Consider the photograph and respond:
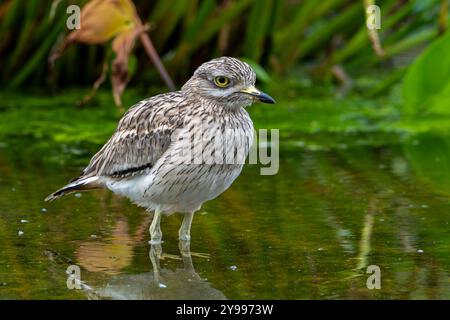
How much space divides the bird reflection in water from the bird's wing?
1.50 feet

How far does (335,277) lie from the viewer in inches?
228

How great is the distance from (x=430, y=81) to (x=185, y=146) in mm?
4189

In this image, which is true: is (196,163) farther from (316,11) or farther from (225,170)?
(316,11)

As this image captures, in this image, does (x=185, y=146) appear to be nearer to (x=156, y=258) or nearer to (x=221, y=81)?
(x=221, y=81)

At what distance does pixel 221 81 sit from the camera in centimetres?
682

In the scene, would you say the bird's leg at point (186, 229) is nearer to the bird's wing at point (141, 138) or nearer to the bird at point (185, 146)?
the bird at point (185, 146)

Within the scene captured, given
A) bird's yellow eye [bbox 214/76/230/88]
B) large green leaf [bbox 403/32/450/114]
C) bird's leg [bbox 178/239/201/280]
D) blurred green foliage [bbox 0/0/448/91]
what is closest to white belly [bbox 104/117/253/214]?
bird's leg [bbox 178/239/201/280]

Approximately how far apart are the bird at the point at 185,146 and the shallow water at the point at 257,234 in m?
0.28

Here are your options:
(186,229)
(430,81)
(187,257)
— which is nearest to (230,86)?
(186,229)

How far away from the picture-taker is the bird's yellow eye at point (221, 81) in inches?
267

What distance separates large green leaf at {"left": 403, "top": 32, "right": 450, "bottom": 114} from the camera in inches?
385

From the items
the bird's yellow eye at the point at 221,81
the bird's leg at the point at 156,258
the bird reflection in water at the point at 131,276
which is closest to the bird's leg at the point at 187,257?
the bird reflection in water at the point at 131,276

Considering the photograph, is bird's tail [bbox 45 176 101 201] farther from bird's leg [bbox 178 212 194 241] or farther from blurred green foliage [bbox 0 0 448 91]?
blurred green foliage [bbox 0 0 448 91]
